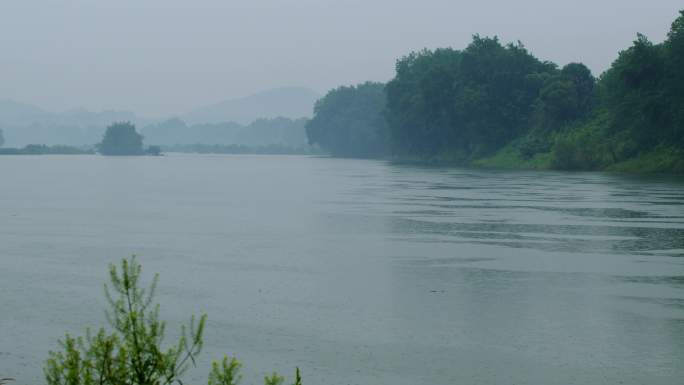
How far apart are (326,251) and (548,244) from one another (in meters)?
5.72

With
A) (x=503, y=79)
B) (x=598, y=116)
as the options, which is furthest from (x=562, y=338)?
(x=503, y=79)

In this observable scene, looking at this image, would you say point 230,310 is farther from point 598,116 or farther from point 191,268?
point 598,116

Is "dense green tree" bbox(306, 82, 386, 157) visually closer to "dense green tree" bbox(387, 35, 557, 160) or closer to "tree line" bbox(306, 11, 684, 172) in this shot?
"tree line" bbox(306, 11, 684, 172)

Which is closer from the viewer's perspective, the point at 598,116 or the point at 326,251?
the point at 326,251

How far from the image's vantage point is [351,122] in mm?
183125

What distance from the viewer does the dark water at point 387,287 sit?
10.8 meters

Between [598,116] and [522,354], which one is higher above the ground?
[598,116]

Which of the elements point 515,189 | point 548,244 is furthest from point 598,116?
point 548,244

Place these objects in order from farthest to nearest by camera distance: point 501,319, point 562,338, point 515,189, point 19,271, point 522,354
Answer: point 515,189 < point 19,271 < point 501,319 < point 562,338 < point 522,354

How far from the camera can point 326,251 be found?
2162cm

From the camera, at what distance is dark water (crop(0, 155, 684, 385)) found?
10.8m

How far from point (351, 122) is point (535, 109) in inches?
3365

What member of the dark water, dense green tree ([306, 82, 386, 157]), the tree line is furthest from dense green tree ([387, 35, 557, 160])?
the dark water

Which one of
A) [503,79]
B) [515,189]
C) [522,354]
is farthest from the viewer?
[503,79]
